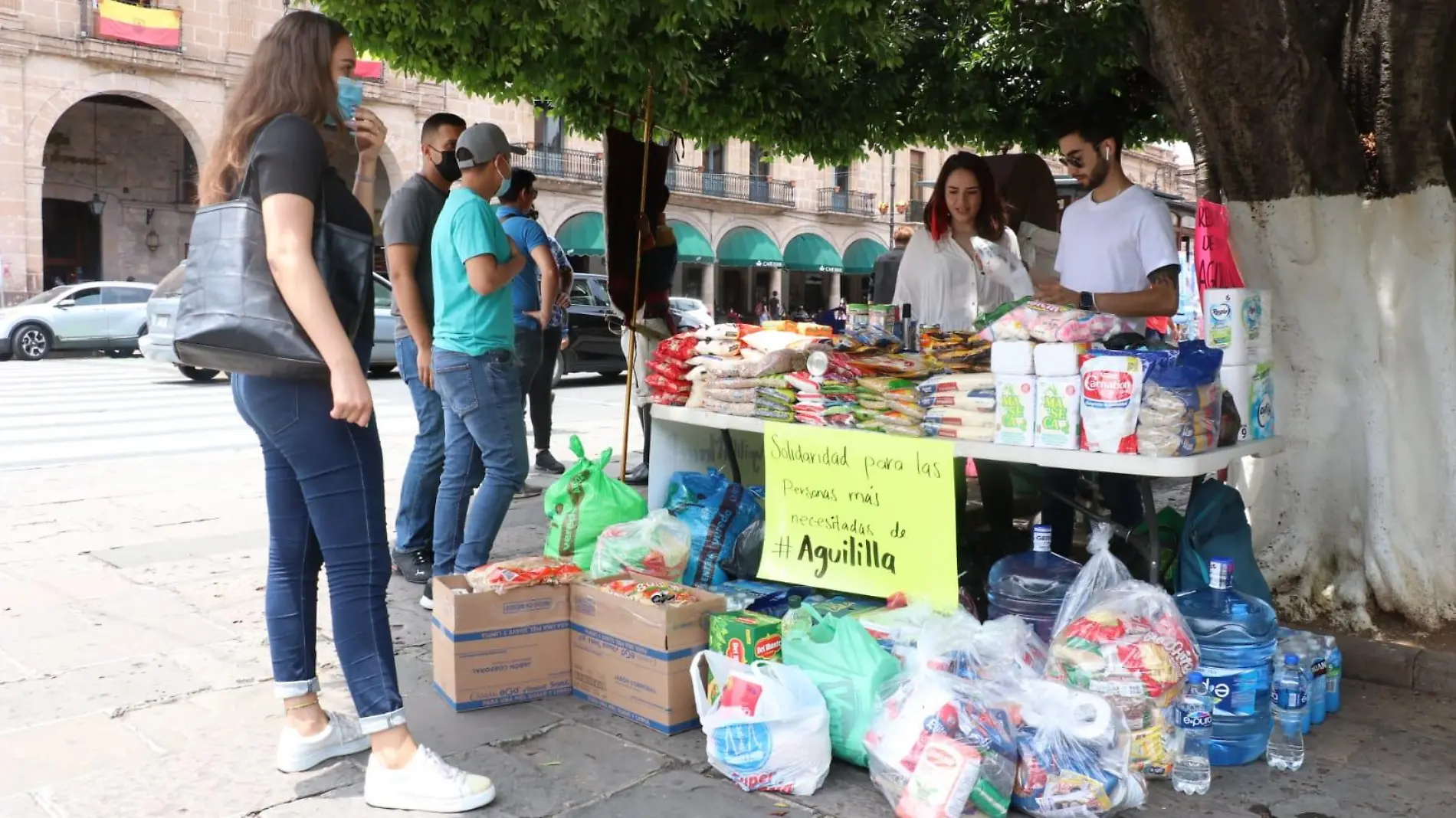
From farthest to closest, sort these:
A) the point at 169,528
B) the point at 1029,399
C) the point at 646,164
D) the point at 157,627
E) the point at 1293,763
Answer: the point at 169,528 < the point at 646,164 < the point at 157,627 < the point at 1029,399 < the point at 1293,763

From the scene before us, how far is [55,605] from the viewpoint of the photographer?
4.57 meters

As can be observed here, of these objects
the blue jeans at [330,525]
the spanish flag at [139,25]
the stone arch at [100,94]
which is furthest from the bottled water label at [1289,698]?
the spanish flag at [139,25]

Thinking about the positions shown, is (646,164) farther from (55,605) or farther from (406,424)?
(406,424)

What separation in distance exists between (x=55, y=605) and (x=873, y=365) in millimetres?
3486

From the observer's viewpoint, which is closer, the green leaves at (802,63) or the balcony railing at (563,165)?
the green leaves at (802,63)

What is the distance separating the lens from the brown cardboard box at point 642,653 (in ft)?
10.8

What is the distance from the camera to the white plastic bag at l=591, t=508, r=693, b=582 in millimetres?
3905

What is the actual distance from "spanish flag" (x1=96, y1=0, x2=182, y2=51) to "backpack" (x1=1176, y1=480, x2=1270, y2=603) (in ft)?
89.5

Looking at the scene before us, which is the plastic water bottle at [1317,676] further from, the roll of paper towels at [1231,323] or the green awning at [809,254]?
the green awning at [809,254]

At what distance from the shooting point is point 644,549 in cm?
391

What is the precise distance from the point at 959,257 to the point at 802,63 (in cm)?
185

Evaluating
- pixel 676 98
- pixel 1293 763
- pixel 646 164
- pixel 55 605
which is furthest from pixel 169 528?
pixel 1293 763

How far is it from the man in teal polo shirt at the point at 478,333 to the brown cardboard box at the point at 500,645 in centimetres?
73

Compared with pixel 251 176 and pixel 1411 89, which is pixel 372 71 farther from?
pixel 251 176
